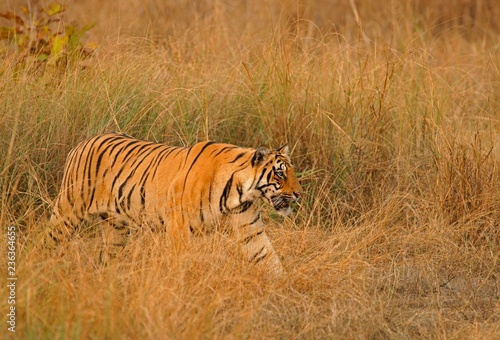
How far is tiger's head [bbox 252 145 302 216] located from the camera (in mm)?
4336

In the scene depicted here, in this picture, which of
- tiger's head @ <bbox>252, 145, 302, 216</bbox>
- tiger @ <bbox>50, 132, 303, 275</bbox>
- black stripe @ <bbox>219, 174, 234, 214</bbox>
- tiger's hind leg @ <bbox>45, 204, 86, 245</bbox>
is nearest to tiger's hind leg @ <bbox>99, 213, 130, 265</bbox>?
tiger @ <bbox>50, 132, 303, 275</bbox>

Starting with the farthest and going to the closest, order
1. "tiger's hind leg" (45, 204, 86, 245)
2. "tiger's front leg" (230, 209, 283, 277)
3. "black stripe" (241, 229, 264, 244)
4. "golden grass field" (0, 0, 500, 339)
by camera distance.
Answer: "tiger's hind leg" (45, 204, 86, 245) < "black stripe" (241, 229, 264, 244) < "tiger's front leg" (230, 209, 283, 277) < "golden grass field" (0, 0, 500, 339)

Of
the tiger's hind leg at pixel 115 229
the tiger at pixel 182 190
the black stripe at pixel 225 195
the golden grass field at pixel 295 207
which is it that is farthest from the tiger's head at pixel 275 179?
the tiger's hind leg at pixel 115 229

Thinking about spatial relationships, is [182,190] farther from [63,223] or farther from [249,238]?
[63,223]

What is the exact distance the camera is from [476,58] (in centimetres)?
777

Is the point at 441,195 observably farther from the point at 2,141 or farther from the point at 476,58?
the point at 476,58

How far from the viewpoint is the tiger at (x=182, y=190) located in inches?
170

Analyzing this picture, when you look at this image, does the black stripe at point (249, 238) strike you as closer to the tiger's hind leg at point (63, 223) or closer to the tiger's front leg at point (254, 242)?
the tiger's front leg at point (254, 242)

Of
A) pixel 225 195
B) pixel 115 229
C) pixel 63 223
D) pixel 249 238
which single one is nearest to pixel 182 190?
pixel 225 195

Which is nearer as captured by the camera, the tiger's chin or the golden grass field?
the golden grass field

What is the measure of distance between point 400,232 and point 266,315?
141cm

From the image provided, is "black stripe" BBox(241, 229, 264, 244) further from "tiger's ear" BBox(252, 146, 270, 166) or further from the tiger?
"tiger's ear" BBox(252, 146, 270, 166)

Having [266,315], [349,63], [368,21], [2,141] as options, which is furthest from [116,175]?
[368,21]

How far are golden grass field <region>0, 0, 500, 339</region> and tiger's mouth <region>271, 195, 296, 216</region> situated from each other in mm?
239
